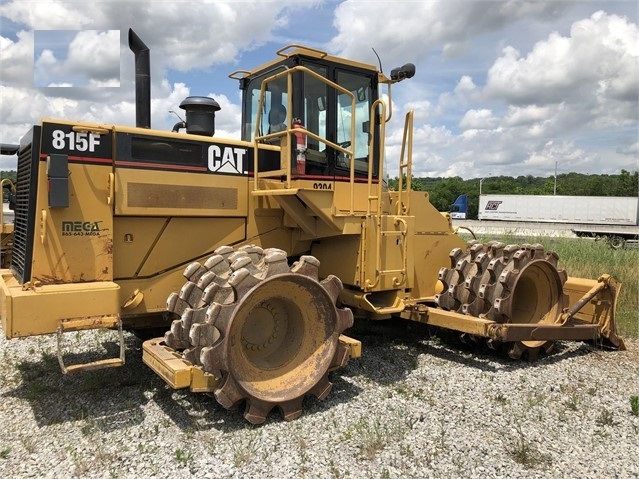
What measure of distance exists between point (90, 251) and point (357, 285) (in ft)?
8.37

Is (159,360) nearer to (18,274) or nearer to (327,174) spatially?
(18,274)

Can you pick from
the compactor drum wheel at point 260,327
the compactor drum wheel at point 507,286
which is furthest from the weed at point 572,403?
the compactor drum wheel at point 260,327

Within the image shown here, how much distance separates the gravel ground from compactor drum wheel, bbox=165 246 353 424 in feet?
→ 0.94

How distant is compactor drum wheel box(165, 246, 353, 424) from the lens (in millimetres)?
4211

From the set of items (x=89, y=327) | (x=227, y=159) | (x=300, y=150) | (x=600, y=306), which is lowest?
(x=600, y=306)

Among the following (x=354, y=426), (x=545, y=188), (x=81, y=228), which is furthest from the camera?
(x=545, y=188)

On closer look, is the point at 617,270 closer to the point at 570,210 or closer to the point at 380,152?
the point at 380,152

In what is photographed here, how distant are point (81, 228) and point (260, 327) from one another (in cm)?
169

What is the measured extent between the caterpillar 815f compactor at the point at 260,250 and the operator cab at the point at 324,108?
0.02 metres

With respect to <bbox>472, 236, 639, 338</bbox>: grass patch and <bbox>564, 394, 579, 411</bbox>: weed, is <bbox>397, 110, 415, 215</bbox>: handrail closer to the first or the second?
<bbox>564, 394, 579, 411</bbox>: weed

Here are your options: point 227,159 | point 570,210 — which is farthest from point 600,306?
point 570,210

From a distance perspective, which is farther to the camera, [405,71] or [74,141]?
[405,71]

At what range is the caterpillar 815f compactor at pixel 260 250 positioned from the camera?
4.32 meters

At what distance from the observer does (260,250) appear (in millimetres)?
4707
